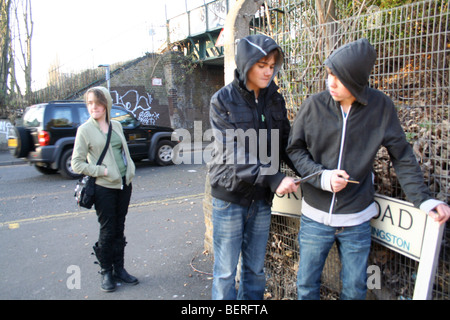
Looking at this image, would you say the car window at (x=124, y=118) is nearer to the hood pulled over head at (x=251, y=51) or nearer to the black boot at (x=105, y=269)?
the black boot at (x=105, y=269)

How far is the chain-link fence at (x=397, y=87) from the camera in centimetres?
210

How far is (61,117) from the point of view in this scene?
27.9ft

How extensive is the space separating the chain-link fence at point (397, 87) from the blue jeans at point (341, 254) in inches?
16.4

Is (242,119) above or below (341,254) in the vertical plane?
above

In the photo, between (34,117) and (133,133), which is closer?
(34,117)

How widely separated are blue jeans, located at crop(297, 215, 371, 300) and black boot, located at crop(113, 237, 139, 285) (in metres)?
1.83

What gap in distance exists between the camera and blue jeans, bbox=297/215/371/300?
2.06m

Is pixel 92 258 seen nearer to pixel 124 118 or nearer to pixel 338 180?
pixel 338 180

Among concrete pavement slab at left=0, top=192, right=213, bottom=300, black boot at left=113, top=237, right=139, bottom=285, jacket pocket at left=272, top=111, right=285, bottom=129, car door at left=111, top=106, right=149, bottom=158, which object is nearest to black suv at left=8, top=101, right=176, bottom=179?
car door at left=111, top=106, right=149, bottom=158

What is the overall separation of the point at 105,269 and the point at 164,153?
7.29 m

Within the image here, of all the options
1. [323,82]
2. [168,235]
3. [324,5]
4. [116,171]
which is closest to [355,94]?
[323,82]

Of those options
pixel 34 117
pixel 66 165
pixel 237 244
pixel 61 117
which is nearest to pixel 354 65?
pixel 237 244

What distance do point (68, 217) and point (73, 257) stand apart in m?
1.71

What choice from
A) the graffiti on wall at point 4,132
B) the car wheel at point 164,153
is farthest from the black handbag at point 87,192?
the graffiti on wall at point 4,132
